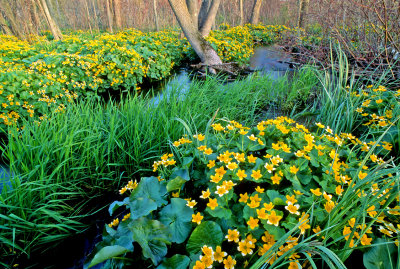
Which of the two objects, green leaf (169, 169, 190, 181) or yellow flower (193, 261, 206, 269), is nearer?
yellow flower (193, 261, 206, 269)

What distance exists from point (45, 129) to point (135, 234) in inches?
65.1

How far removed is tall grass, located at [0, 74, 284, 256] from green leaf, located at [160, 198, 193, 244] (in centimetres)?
92

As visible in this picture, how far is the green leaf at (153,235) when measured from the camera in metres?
1.04

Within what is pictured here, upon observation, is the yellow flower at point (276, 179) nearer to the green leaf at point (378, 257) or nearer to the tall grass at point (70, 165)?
the green leaf at point (378, 257)

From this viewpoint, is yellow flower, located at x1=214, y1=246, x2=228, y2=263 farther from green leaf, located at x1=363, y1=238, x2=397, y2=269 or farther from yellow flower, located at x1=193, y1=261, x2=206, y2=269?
green leaf, located at x1=363, y1=238, x2=397, y2=269

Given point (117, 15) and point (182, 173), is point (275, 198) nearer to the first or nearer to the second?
point (182, 173)

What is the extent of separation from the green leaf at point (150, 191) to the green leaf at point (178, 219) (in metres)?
0.09

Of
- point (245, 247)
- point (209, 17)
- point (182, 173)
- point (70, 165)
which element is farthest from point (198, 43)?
point (245, 247)

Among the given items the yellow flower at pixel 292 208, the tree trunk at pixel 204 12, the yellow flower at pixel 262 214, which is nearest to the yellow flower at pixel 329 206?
the yellow flower at pixel 292 208

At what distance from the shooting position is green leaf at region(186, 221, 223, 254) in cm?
Answer: 104

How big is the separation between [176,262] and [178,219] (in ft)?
0.64

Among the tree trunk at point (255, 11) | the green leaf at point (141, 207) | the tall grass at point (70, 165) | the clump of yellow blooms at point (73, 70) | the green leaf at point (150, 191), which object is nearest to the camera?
the green leaf at point (141, 207)

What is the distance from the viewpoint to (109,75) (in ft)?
14.2

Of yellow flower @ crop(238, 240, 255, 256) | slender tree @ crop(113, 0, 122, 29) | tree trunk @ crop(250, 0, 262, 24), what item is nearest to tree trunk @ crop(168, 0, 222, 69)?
yellow flower @ crop(238, 240, 255, 256)
